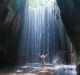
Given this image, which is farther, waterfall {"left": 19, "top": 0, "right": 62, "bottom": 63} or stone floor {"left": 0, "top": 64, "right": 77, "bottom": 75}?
waterfall {"left": 19, "top": 0, "right": 62, "bottom": 63}

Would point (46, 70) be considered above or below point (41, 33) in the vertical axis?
below

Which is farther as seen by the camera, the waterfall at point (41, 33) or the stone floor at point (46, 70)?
the waterfall at point (41, 33)

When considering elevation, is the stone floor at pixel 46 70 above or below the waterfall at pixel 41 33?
below

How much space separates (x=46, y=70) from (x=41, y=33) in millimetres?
3366

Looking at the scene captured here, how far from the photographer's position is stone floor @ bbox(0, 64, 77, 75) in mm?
13578

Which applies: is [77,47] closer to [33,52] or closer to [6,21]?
[33,52]

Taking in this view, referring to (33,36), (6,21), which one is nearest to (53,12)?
(33,36)

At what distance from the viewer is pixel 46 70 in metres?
13.8

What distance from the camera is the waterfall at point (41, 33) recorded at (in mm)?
15609

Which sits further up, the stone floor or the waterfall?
the waterfall

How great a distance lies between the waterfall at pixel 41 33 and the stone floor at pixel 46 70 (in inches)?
46.2

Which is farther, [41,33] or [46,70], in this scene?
[41,33]

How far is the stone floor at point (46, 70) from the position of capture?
1358 centimetres

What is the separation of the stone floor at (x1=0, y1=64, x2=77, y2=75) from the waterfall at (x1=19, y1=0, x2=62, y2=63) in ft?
3.85
